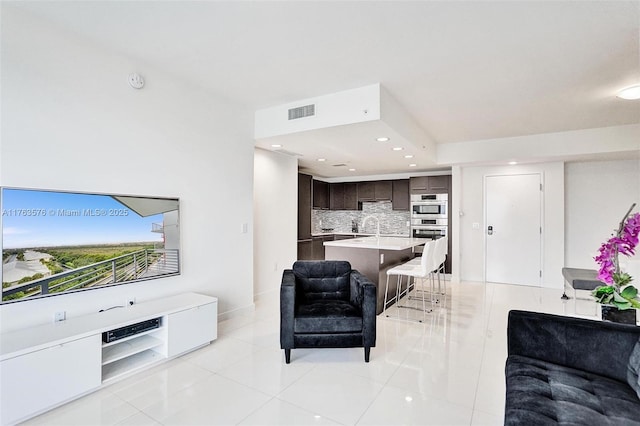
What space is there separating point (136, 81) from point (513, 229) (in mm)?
6200

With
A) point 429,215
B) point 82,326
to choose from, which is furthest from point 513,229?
point 82,326

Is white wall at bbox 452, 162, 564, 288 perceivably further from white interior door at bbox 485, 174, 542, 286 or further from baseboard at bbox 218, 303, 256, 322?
baseboard at bbox 218, 303, 256, 322

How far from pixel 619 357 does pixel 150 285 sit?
11.3 ft

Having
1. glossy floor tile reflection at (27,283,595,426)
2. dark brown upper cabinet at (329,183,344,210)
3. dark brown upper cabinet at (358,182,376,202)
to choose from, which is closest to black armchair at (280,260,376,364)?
glossy floor tile reflection at (27,283,595,426)

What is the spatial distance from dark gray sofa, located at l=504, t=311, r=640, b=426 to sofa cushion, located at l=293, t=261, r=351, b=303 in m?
1.60

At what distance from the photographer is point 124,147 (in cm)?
277

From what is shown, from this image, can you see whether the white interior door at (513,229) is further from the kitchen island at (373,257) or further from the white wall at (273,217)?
the white wall at (273,217)

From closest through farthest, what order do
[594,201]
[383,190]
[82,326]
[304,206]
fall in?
[82,326] < [594,201] < [304,206] < [383,190]

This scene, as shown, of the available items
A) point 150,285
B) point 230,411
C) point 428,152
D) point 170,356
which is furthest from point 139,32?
point 428,152

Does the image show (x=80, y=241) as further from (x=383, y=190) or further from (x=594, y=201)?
(x=594, y=201)

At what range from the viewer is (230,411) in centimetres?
204

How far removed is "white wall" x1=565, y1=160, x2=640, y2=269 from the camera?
522 centimetres

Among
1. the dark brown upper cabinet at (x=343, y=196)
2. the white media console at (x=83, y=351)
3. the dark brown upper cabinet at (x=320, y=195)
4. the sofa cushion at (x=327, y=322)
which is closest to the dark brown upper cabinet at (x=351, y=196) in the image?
the dark brown upper cabinet at (x=343, y=196)

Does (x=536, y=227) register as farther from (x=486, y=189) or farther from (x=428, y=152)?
(x=428, y=152)
